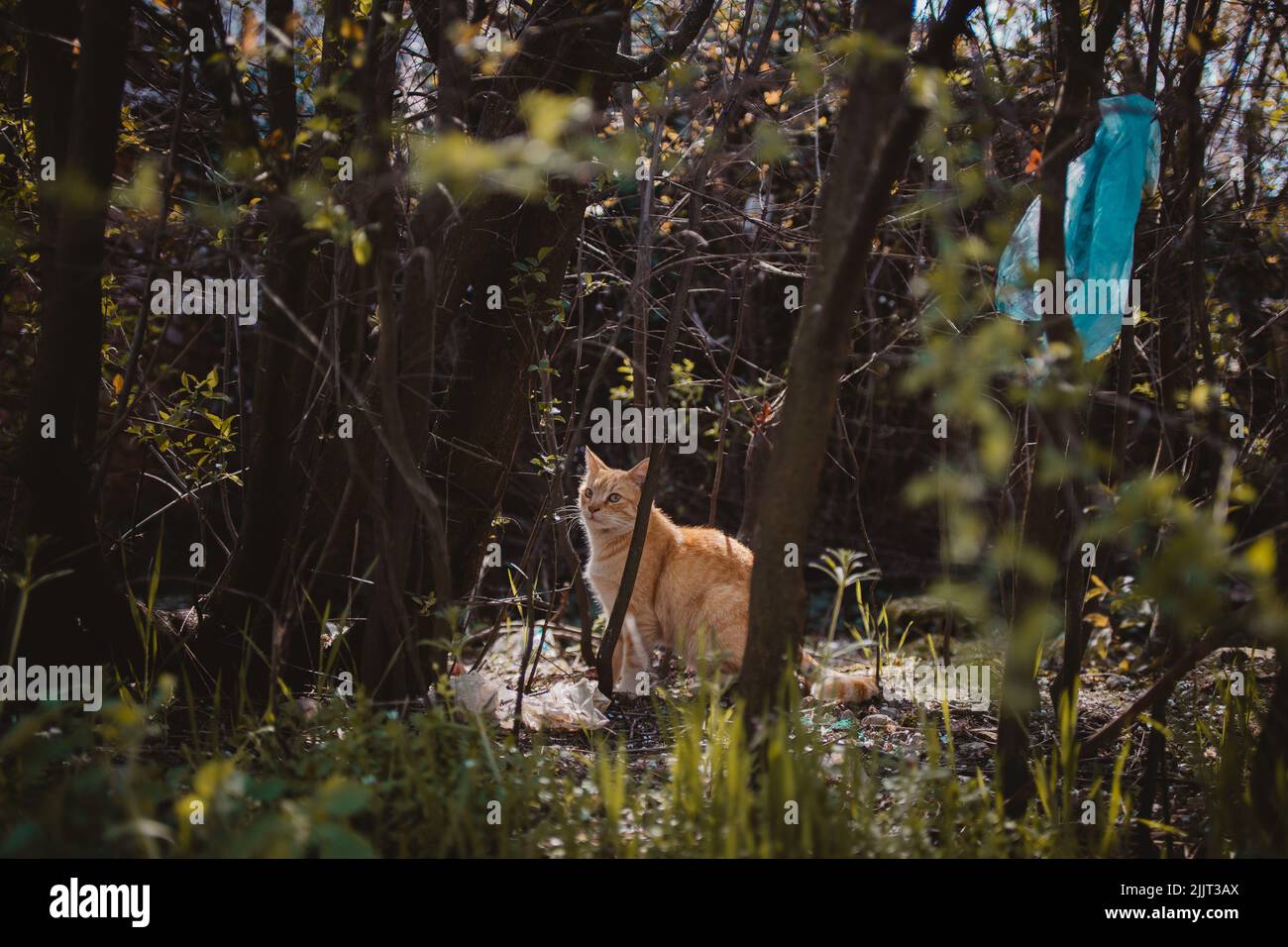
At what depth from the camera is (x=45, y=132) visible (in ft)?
9.57

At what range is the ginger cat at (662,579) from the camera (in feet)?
14.6

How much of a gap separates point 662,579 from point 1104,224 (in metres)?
2.60

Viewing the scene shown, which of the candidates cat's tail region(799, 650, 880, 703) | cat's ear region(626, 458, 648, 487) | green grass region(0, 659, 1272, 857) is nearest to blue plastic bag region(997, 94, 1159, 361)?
green grass region(0, 659, 1272, 857)

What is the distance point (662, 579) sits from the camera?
15.6ft

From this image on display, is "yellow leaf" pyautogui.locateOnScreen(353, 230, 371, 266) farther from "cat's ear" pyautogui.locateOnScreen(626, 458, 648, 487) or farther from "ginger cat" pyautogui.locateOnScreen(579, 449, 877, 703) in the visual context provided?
"cat's ear" pyautogui.locateOnScreen(626, 458, 648, 487)

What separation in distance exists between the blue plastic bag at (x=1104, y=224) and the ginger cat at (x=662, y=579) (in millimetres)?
1914

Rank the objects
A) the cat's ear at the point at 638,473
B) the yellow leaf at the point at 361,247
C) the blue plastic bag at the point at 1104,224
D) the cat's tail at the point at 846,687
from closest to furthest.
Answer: the yellow leaf at the point at 361,247 < the blue plastic bag at the point at 1104,224 < the cat's tail at the point at 846,687 < the cat's ear at the point at 638,473

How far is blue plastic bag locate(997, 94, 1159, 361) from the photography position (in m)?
2.91

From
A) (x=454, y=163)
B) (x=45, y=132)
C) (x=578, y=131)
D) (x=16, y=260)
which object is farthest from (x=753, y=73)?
(x=16, y=260)

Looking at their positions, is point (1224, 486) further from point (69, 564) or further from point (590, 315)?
point (590, 315)

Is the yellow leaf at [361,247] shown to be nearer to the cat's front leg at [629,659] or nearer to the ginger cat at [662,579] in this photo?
the ginger cat at [662,579]

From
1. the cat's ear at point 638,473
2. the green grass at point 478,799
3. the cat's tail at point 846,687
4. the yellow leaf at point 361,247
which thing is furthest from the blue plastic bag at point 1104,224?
the cat's ear at point 638,473

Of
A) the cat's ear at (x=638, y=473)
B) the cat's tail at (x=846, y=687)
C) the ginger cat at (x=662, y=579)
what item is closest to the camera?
the cat's tail at (x=846, y=687)
